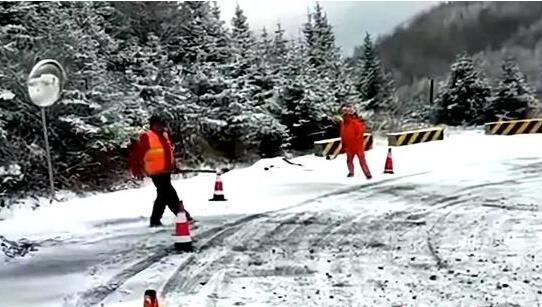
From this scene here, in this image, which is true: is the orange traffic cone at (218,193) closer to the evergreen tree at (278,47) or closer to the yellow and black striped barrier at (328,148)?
the yellow and black striped barrier at (328,148)

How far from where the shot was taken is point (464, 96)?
4397 cm

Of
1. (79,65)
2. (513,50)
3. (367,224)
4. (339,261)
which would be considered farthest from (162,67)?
(513,50)

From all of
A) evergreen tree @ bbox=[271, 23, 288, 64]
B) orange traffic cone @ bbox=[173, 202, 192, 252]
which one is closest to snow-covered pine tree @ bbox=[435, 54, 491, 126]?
evergreen tree @ bbox=[271, 23, 288, 64]

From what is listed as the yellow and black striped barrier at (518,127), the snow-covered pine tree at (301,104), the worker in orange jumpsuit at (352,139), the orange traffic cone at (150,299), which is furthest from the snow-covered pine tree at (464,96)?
the orange traffic cone at (150,299)

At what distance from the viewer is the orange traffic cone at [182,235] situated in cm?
864

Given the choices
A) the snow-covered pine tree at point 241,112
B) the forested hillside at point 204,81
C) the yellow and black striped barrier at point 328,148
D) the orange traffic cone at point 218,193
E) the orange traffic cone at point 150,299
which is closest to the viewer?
the orange traffic cone at point 150,299

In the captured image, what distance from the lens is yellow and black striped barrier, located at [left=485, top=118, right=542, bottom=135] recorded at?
28859 mm

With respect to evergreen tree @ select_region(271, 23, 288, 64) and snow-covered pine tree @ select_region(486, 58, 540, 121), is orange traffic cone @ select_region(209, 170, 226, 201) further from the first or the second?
snow-covered pine tree @ select_region(486, 58, 540, 121)

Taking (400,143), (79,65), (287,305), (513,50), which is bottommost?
(287,305)

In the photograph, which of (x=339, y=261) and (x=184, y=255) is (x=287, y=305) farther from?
(x=184, y=255)

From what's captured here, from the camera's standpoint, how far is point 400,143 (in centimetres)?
2534

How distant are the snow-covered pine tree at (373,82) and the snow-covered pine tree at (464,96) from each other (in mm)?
5649

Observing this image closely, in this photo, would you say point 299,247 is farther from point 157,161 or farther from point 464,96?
point 464,96

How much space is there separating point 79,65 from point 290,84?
414 inches
